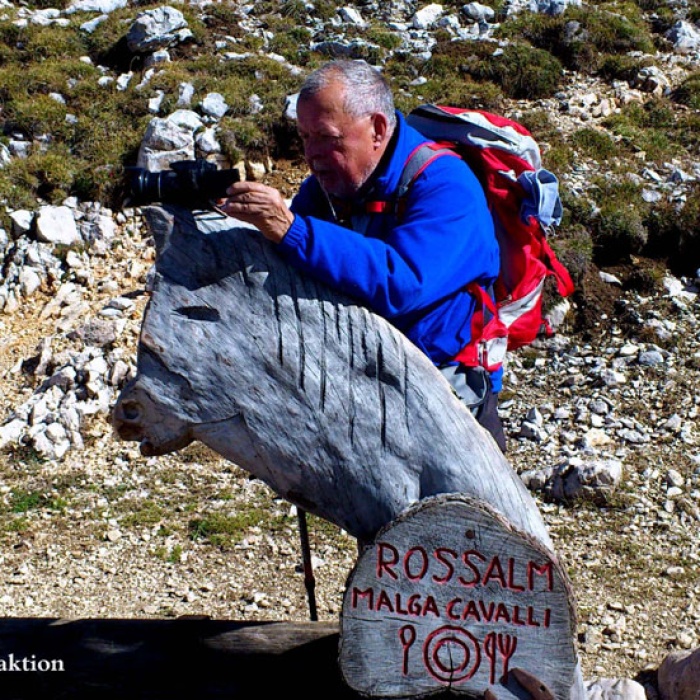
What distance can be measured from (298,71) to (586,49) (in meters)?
3.75

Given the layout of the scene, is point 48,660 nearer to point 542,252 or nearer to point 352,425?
point 352,425

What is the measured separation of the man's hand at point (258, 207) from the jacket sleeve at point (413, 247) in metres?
0.04

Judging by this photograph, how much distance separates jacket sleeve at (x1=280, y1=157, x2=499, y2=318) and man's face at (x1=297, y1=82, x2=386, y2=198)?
6.3 inches

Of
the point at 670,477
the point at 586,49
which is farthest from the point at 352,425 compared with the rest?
the point at 586,49

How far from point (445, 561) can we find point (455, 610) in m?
0.17

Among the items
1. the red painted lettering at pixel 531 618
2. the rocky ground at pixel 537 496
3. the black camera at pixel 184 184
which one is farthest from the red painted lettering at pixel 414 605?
the rocky ground at pixel 537 496

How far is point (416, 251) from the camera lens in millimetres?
2725

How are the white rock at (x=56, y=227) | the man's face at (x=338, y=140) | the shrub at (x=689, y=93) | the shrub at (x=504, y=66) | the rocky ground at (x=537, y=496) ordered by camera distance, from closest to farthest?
the man's face at (x=338, y=140)
the rocky ground at (x=537, y=496)
the white rock at (x=56, y=227)
the shrub at (x=689, y=93)
the shrub at (x=504, y=66)

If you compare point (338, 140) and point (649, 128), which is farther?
point (649, 128)

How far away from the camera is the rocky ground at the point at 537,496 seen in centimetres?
515

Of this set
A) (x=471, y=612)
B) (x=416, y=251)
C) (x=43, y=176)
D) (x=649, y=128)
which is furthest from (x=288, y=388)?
(x=649, y=128)

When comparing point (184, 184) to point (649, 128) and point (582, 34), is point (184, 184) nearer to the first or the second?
point (649, 128)

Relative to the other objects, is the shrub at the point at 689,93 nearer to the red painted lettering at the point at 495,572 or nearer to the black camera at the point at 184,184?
the red painted lettering at the point at 495,572

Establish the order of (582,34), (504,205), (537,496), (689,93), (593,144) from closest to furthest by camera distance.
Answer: (504,205) → (537,496) → (593,144) → (689,93) → (582,34)
